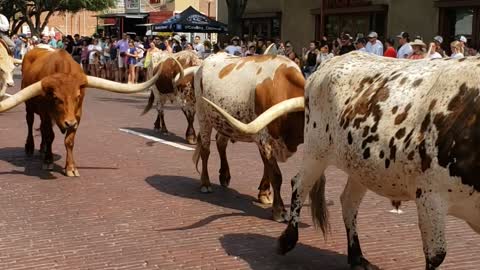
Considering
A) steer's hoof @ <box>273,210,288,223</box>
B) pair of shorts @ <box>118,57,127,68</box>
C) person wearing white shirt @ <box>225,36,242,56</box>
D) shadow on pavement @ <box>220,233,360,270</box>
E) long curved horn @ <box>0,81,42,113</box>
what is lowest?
shadow on pavement @ <box>220,233,360,270</box>

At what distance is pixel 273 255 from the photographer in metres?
5.59

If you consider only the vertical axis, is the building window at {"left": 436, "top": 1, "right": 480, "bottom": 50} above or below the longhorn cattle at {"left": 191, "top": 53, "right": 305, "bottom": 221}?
above

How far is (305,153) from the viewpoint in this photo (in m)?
5.22

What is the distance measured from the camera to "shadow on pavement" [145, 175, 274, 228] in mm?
6910

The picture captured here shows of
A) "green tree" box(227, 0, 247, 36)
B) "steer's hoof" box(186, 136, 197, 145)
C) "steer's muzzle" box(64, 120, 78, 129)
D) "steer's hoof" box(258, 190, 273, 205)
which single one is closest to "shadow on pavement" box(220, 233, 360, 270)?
"steer's hoof" box(258, 190, 273, 205)

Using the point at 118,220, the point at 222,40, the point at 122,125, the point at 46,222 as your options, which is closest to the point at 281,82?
the point at 118,220

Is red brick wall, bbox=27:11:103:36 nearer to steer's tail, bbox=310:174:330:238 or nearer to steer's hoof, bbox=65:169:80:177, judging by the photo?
steer's hoof, bbox=65:169:80:177

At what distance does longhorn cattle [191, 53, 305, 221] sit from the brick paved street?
1.99 ft

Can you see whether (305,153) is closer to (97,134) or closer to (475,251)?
(475,251)

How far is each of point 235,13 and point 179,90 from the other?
41.0 ft

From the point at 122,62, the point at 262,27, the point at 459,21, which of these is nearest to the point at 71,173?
the point at 459,21

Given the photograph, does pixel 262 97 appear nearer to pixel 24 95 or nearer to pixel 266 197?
pixel 266 197

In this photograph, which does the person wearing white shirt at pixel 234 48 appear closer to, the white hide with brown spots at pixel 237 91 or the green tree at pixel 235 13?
the green tree at pixel 235 13

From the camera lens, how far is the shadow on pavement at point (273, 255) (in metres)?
5.34
